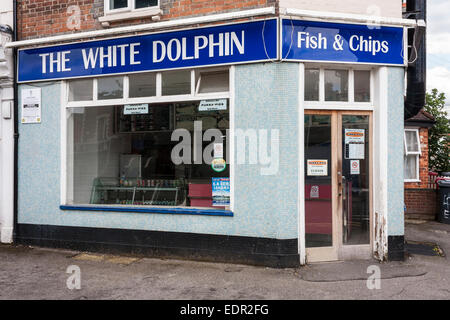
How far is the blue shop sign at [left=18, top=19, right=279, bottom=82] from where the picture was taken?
6.16 metres

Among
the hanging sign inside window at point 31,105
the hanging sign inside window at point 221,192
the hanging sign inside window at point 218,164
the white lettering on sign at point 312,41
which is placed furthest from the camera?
the hanging sign inside window at point 31,105

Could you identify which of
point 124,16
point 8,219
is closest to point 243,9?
point 124,16

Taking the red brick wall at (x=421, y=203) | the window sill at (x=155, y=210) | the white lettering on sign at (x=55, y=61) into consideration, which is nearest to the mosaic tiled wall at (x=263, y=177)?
the window sill at (x=155, y=210)

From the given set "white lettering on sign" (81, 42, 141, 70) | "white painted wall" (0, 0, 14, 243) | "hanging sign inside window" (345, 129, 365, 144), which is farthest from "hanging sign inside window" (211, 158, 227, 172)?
"white painted wall" (0, 0, 14, 243)

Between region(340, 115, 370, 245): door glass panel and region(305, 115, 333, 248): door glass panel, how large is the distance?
0.94 feet

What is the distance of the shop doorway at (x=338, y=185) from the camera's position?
Answer: 6391 millimetres

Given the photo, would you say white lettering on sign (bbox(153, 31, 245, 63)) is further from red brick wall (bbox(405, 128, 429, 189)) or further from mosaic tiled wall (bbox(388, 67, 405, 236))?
red brick wall (bbox(405, 128, 429, 189))

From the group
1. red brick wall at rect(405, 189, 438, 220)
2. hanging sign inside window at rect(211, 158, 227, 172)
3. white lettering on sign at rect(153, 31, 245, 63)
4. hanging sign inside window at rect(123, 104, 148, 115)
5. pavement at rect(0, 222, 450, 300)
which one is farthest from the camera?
red brick wall at rect(405, 189, 438, 220)

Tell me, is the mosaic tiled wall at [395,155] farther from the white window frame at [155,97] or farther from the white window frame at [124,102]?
the white window frame at [155,97]

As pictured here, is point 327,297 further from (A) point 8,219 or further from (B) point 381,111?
(A) point 8,219

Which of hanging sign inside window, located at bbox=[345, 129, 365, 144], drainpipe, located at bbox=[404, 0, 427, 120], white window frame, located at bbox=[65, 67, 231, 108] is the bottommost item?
hanging sign inside window, located at bbox=[345, 129, 365, 144]

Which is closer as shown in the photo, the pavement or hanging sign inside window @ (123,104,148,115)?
the pavement

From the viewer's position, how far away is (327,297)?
4.86 m
